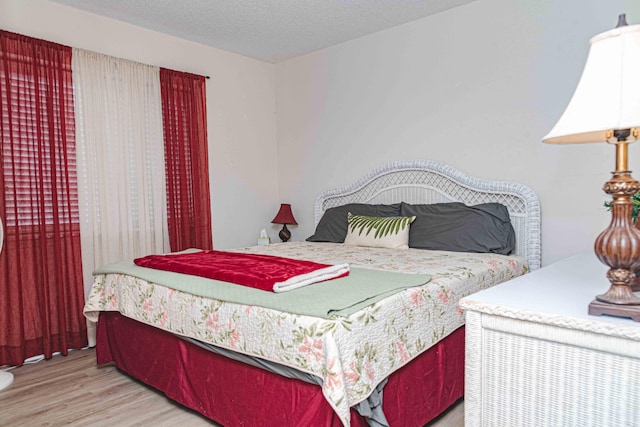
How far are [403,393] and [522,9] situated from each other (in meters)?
2.72

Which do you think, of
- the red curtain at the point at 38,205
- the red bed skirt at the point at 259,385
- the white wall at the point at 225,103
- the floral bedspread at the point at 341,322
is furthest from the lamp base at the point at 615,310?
the white wall at the point at 225,103

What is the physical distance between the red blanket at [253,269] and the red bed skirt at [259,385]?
0.35 meters

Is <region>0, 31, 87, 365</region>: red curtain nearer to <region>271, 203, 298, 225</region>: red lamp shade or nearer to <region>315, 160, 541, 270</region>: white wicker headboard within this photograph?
<region>271, 203, 298, 225</region>: red lamp shade

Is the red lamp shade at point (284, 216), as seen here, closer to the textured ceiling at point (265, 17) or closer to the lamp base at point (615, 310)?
the textured ceiling at point (265, 17)

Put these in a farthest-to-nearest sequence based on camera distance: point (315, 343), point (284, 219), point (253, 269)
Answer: point (284, 219) → point (253, 269) → point (315, 343)

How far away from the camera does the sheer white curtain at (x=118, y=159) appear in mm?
3199

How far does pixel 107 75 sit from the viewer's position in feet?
10.9

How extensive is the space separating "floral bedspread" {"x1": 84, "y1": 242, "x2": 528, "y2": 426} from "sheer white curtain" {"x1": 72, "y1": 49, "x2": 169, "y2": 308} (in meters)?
0.80

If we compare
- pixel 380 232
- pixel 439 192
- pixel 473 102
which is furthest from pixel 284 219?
pixel 473 102

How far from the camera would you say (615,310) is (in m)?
0.97

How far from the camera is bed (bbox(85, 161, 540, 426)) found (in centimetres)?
147

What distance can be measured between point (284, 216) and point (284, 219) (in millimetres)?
33

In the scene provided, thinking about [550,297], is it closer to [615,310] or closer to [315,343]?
[615,310]

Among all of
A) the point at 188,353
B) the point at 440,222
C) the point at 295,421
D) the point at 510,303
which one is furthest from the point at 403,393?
the point at 440,222
